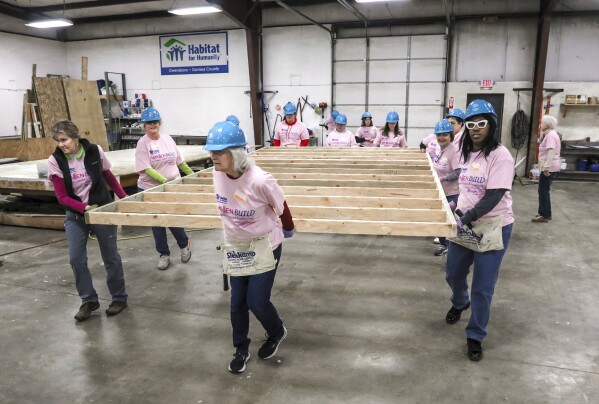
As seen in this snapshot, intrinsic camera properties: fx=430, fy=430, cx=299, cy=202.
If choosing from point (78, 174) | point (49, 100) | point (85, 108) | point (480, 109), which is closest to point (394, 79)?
point (85, 108)

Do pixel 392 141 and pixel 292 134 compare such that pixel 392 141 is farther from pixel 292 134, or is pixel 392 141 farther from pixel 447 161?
pixel 447 161

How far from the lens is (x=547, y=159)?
20.8 ft

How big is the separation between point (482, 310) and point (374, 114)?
9574 mm

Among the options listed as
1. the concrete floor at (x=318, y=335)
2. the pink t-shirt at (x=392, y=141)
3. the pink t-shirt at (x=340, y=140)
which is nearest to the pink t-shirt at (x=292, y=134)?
the pink t-shirt at (x=340, y=140)

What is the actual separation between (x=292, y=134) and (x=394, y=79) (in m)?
5.80

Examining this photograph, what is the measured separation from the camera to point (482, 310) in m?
2.90

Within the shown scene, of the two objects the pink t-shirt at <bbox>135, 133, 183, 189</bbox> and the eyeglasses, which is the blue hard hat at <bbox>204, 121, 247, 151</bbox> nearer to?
the eyeglasses

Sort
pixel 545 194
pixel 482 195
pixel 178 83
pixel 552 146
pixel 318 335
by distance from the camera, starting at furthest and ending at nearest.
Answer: pixel 178 83 → pixel 545 194 → pixel 552 146 → pixel 318 335 → pixel 482 195

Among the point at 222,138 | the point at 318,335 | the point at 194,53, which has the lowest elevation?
the point at 318,335

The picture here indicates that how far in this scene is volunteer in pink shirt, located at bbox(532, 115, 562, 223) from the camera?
629 centimetres

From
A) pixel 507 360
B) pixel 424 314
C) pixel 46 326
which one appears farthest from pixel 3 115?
pixel 507 360

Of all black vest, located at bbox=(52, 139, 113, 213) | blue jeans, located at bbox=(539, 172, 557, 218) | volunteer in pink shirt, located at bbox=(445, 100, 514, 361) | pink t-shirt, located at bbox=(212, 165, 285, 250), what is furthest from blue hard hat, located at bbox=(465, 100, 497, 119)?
blue jeans, located at bbox=(539, 172, 557, 218)

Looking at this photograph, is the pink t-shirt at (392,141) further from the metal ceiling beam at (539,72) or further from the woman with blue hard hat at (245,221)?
the metal ceiling beam at (539,72)

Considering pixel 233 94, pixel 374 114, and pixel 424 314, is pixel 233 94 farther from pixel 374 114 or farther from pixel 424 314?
pixel 424 314
